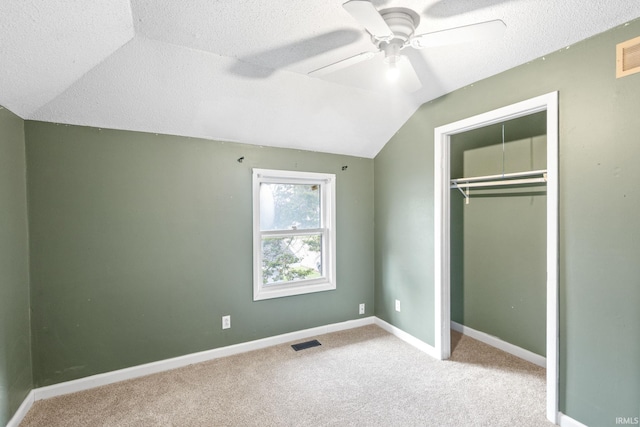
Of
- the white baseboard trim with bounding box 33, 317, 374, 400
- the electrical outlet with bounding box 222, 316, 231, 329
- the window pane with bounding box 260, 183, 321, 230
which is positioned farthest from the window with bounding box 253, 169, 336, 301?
the white baseboard trim with bounding box 33, 317, 374, 400

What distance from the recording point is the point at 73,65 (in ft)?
6.11

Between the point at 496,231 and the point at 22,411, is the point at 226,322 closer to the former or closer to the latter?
the point at 22,411

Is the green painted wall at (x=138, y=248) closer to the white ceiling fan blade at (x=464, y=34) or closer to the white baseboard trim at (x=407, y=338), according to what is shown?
the white baseboard trim at (x=407, y=338)

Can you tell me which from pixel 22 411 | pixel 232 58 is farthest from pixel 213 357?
pixel 232 58

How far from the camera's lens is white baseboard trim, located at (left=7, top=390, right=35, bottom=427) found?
197 centimetres

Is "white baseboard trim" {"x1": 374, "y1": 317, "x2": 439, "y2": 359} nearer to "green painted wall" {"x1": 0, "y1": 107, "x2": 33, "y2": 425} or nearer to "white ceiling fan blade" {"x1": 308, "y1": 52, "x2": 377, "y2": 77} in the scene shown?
Answer: "white ceiling fan blade" {"x1": 308, "y1": 52, "x2": 377, "y2": 77}

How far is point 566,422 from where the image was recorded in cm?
194

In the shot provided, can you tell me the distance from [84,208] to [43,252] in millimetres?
414

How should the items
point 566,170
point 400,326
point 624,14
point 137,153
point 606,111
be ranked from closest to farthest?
point 624,14 < point 606,111 < point 566,170 < point 137,153 < point 400,326

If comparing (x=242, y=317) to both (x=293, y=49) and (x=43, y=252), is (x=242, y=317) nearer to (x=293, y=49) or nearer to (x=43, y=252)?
(x=43, y=252)

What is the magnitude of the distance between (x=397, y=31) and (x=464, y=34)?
1.28 feet

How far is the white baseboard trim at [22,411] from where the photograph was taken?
197 centimetres

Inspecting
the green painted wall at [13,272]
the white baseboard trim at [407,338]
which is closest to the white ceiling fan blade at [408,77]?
the white baseboard trim at [407,338]

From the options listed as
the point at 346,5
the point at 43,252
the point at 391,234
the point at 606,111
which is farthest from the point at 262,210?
the point at 606,111
